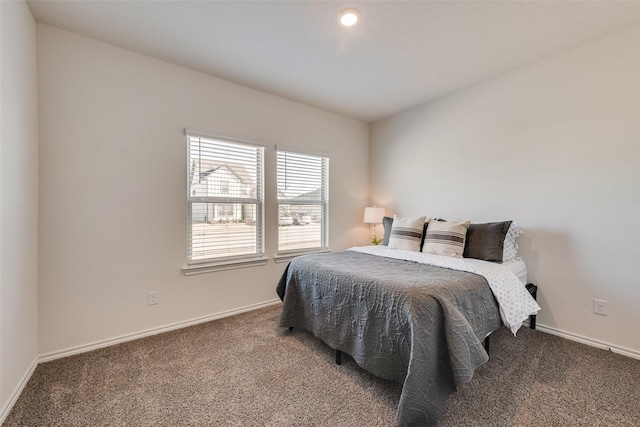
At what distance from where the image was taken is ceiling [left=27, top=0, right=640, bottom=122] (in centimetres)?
186

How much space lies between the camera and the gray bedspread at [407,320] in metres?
1.37

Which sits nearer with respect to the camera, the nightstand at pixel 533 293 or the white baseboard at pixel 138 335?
the white baseboard at pixel 138 335

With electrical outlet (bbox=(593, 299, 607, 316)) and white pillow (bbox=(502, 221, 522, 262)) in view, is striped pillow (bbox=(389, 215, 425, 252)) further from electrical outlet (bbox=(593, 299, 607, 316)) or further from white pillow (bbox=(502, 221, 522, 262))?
electrical outlet (bbox=(593, 299, 607, 316))

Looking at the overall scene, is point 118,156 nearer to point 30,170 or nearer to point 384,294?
point 30,170

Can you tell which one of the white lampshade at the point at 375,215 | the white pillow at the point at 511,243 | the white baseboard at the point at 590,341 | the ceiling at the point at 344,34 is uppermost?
the ceiling at the point at 344,34

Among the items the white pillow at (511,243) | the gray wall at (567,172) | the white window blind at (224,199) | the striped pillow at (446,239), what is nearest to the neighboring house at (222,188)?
the white window blind at (224,199)

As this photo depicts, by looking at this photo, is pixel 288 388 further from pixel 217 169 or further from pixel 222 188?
pixel 217 169

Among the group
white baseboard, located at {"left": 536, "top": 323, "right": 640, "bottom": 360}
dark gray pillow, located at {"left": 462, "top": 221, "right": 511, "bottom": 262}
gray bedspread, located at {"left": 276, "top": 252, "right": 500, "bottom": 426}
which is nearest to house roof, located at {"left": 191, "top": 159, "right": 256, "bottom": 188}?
gray bedspread, located at {"left": 276, "top": 252, "right": 500, "bottom": 426}

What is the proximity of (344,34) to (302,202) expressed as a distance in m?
1.92

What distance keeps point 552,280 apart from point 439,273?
1.36 m

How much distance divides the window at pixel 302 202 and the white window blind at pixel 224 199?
0.98ft

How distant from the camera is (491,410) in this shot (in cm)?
150

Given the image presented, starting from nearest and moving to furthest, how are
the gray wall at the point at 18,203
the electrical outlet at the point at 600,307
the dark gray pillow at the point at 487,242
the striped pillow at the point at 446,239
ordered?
the gray wall at the point at 18,203
the electrical outlet at the point at 600,307
the dark gray pillow at the point at 487,242
the striped pillow at the point at 446,239

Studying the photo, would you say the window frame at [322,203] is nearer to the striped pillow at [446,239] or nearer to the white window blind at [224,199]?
the white window blind at [224,199]
